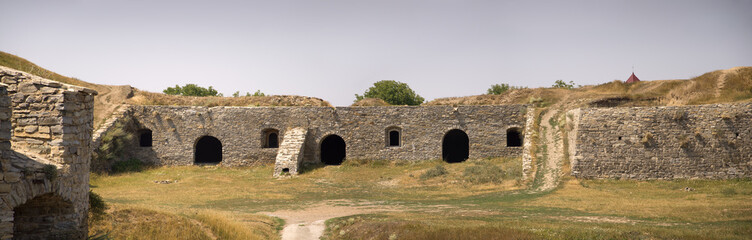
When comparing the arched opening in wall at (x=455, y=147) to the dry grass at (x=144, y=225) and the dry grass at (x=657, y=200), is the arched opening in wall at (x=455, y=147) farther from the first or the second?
the dry grass at (x=144, y=225)

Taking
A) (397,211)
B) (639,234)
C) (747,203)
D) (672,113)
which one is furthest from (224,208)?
(672,113)

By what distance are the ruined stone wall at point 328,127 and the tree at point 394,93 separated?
27111 millimetres

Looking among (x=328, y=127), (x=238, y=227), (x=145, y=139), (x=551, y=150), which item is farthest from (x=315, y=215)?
(x=145, y=139)

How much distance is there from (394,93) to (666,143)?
124 ft

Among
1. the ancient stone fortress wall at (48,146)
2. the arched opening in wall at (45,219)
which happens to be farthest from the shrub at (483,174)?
the arched opening in wall at (45,219)

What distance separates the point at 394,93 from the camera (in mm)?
60719

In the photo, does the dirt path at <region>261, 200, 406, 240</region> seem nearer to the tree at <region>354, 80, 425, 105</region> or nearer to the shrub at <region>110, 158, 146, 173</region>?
the shrub at <region>110, 158, 146, 173</region>

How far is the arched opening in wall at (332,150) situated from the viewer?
120ft

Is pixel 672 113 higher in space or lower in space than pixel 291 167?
higher

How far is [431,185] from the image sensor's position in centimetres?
2728

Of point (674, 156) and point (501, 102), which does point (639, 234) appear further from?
point (501, 102)

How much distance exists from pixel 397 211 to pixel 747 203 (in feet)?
36.6

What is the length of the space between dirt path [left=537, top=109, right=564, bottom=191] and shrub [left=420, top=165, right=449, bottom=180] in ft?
16.6

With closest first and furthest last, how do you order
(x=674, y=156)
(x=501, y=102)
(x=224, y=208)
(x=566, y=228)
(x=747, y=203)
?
(x=566, y=228)
(x=747, y=203)
(x=224, y=208)
(x=674, y=156)
(x=501, y=102)
